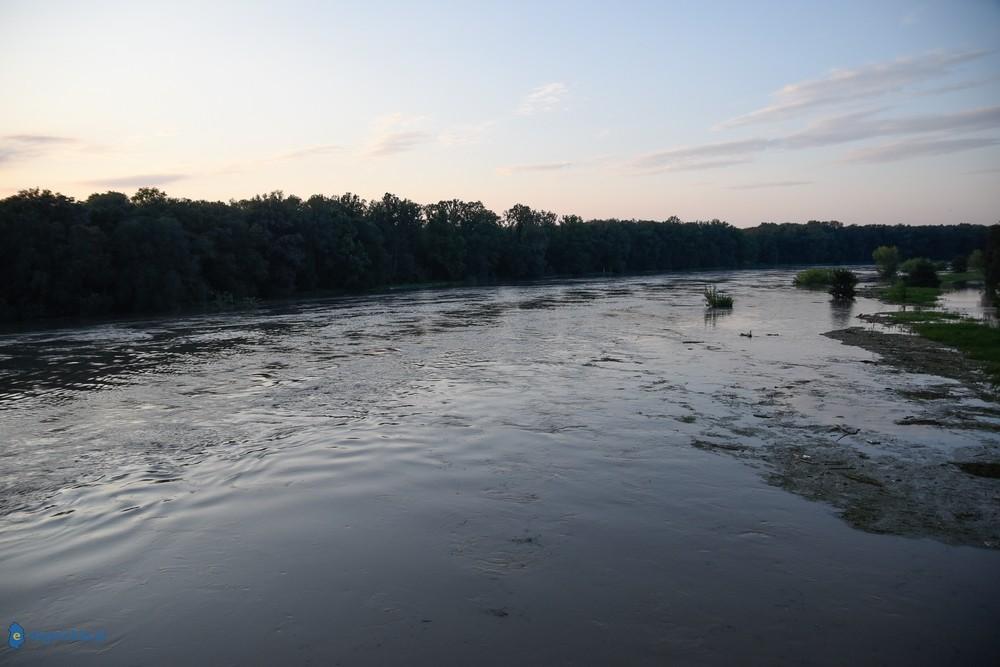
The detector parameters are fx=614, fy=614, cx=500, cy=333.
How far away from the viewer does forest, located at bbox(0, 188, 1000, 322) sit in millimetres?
43562

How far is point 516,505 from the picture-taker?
9.02 meters

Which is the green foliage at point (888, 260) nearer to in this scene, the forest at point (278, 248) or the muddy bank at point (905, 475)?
the forest at point (278, 248)

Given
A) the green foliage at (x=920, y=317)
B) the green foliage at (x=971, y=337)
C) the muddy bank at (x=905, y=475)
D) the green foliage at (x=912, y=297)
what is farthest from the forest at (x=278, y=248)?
the muddy bank at (x=905, y=475)

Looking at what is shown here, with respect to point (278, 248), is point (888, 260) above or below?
below

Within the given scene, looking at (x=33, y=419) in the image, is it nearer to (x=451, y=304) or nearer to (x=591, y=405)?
(x=591, y=405)

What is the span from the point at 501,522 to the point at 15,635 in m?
5.35

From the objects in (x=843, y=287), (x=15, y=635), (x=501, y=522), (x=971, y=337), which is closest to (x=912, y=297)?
(x=843, y=287)

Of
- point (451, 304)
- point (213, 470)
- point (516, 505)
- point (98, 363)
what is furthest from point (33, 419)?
point (451, 304)

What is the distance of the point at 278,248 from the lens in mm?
65812

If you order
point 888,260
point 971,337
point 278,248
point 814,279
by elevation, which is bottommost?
point 971,337

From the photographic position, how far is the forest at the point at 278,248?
4356 centimetres

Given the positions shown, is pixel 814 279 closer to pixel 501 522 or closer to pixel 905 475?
pixel 905 475

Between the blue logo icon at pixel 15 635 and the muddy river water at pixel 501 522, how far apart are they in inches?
3.1

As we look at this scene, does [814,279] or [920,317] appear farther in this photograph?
[814,279]
